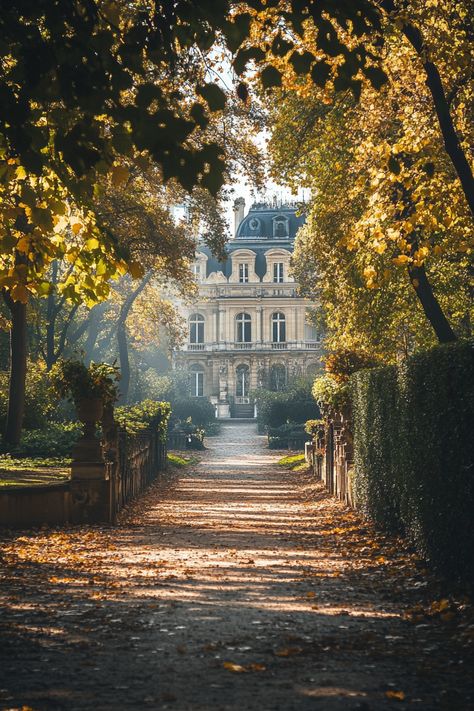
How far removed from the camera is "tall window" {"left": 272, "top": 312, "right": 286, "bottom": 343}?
78750 mm

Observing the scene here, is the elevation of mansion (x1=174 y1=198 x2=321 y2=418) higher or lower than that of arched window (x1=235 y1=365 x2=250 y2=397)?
higher

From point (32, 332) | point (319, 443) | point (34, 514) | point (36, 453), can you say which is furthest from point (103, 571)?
point (32, 332)

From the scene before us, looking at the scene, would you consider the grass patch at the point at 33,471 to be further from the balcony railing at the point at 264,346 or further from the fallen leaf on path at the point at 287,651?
the balcony railing at the point at 264,346

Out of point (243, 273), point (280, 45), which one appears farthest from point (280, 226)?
point (280, 45)

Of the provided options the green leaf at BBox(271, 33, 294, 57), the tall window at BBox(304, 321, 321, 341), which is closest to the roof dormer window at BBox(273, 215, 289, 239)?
the tall window at BBox(304, 321, 321, 341)

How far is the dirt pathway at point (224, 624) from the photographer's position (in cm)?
486

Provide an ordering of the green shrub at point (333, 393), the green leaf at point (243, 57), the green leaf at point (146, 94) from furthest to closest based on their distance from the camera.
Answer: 1. the green shrub at point (333, 393)
2. the green leaf at point (243, 57)
3. the green leaf at point (146, 94)

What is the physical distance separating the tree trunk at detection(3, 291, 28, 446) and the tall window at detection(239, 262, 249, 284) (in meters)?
Result: 56.9

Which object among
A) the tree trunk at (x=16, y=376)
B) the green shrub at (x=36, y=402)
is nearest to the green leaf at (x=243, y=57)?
the tree trunk at (x=16, y=376)

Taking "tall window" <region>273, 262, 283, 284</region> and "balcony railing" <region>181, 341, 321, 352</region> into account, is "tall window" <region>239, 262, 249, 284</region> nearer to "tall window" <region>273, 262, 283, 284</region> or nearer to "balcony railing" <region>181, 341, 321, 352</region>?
"tall window" <region>273, 262, 283, 284</region>

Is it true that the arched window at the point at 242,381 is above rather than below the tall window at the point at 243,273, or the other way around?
below

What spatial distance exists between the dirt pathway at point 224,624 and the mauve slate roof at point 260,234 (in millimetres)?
66024

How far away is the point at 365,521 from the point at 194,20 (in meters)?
8.94

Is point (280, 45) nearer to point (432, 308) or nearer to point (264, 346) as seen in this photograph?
point (432, 308)
